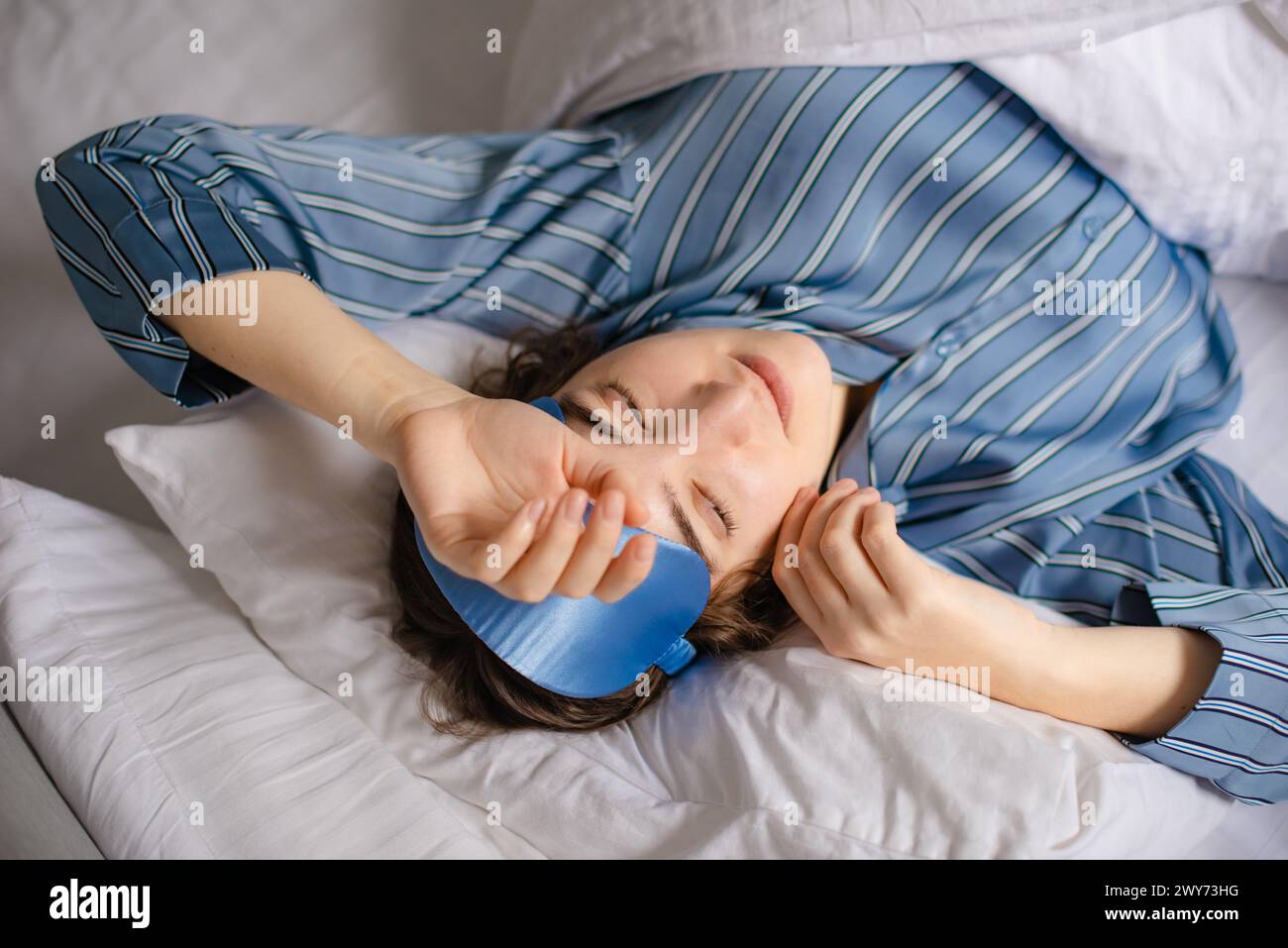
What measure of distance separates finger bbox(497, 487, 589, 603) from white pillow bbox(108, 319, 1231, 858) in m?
0.33

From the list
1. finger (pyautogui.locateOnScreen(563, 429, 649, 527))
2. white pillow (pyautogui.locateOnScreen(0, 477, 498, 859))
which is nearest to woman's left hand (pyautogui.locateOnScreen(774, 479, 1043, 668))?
finger (pyautogui.locateOnScreen(563, 429, 649, 527))

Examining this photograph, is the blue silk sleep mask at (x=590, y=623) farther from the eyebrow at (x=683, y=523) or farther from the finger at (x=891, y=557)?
the finger at (x=891, y=557)

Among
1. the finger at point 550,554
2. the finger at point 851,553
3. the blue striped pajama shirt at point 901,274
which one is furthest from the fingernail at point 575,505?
the blue striped pajama shirt at point 901,274

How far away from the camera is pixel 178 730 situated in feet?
3.40

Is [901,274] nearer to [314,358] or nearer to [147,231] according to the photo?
[314,358]

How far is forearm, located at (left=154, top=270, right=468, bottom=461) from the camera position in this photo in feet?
3.25

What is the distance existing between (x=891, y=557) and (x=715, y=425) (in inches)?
9.0

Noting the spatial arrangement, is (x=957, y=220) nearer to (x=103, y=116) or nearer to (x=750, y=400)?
(x=750, y=400)

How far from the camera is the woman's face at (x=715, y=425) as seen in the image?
101 cm

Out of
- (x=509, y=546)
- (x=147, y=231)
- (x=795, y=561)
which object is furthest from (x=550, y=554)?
(x=147, y=231)

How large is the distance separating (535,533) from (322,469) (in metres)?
0.52

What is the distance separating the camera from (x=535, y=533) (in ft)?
2.54

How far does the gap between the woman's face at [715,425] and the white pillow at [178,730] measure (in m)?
0.42
